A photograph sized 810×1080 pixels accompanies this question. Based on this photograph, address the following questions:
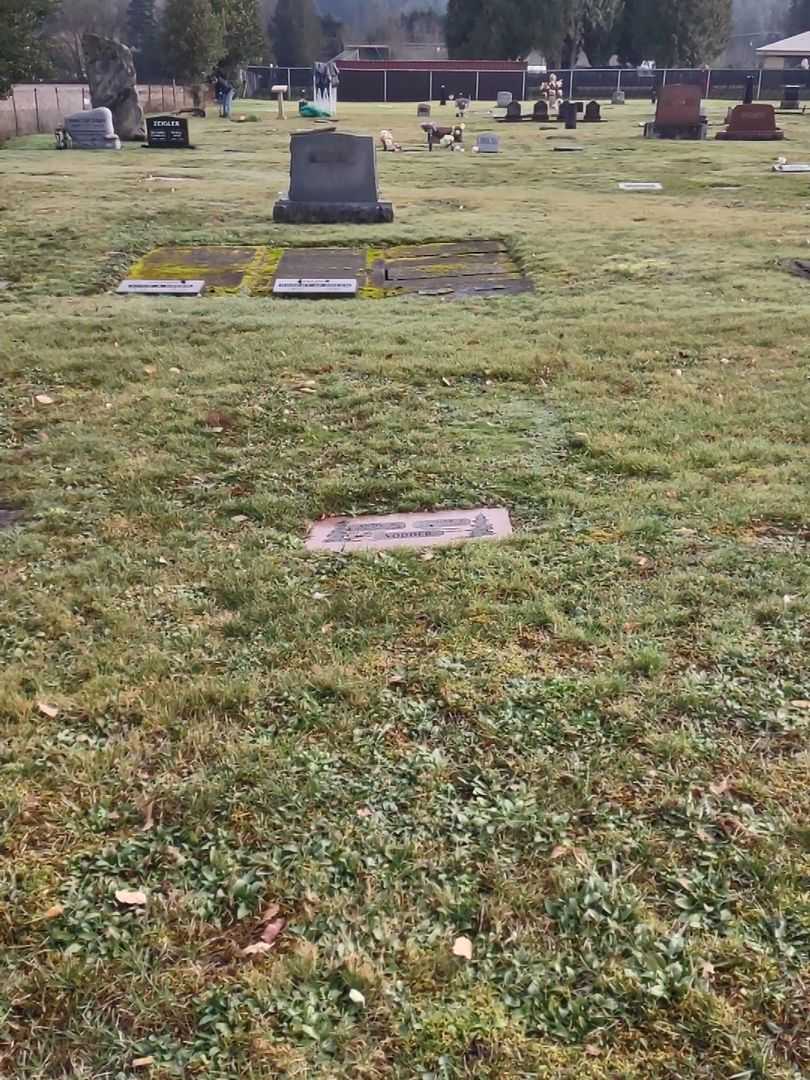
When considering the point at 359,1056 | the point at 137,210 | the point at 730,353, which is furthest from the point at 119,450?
the point at 137,210

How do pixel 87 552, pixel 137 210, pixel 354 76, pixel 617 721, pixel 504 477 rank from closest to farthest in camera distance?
pixel 617 721, pixel 87 552, pixel 504 477, pixel 137 210, pixel 354 76

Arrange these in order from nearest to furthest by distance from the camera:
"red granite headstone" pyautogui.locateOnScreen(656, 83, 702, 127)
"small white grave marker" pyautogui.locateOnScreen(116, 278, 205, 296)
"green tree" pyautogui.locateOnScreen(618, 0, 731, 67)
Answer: "small white grave marker" pyautogui.locateOnScreen(116, 278, 205, 296), "red granite headstone" pyautogui.locateOnScreen(656, 83, 702, 127), "green tree" pyautogui.locateOnScreen(618, 0, 731, 67)

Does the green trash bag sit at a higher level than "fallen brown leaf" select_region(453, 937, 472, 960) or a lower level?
higher

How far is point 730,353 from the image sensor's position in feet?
23.7

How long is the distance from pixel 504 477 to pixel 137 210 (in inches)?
408

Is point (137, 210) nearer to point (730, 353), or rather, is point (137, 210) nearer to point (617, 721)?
point (730, 353)

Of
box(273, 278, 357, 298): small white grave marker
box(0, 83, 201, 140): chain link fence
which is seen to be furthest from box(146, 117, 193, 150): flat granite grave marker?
box(273, 278, 357, 298): small white grave marker

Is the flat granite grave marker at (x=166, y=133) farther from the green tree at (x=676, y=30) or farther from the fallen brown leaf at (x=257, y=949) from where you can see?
the green tree at (x=676, y=30)

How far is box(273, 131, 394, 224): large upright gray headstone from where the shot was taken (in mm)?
12797

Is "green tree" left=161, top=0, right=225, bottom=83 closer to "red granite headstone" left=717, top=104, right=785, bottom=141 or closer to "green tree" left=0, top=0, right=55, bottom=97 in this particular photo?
"green tree" left=0, top=0, right=55, bottom=97

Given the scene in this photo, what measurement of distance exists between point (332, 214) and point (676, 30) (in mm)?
64313

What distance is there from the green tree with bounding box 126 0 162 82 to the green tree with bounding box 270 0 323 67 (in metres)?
→ 11.9

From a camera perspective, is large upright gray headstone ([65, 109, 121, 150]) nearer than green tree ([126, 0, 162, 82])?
Yes

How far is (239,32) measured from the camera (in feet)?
164
